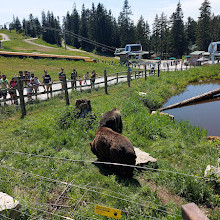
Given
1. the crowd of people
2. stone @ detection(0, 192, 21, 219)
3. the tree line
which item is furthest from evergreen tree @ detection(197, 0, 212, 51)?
stone @ detection(0, 192, 21, 219)

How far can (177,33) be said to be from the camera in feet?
212

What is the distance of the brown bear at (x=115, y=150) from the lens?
16.9ft

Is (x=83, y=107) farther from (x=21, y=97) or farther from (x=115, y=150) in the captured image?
(x=115, y=150)

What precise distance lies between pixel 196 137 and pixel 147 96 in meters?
5.79

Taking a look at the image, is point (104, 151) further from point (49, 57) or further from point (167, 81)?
point (49, 57)

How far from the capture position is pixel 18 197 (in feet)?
13.9

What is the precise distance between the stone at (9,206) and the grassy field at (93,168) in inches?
A: 6.4

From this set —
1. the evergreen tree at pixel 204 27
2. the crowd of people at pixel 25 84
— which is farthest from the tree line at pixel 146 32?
the crowd of people at pixel 25 84

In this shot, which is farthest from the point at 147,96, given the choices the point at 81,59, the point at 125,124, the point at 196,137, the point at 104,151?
the point at 81,59

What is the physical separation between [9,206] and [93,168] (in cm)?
231

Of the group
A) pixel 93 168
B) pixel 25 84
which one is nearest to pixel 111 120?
pixel 93 168

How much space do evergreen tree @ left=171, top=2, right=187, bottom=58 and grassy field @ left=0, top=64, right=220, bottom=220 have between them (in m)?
60.4

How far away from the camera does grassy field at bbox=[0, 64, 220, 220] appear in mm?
4258

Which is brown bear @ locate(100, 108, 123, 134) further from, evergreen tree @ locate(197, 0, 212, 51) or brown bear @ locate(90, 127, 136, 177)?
evergreen tree @ locate(197, 0, 212, 51)
